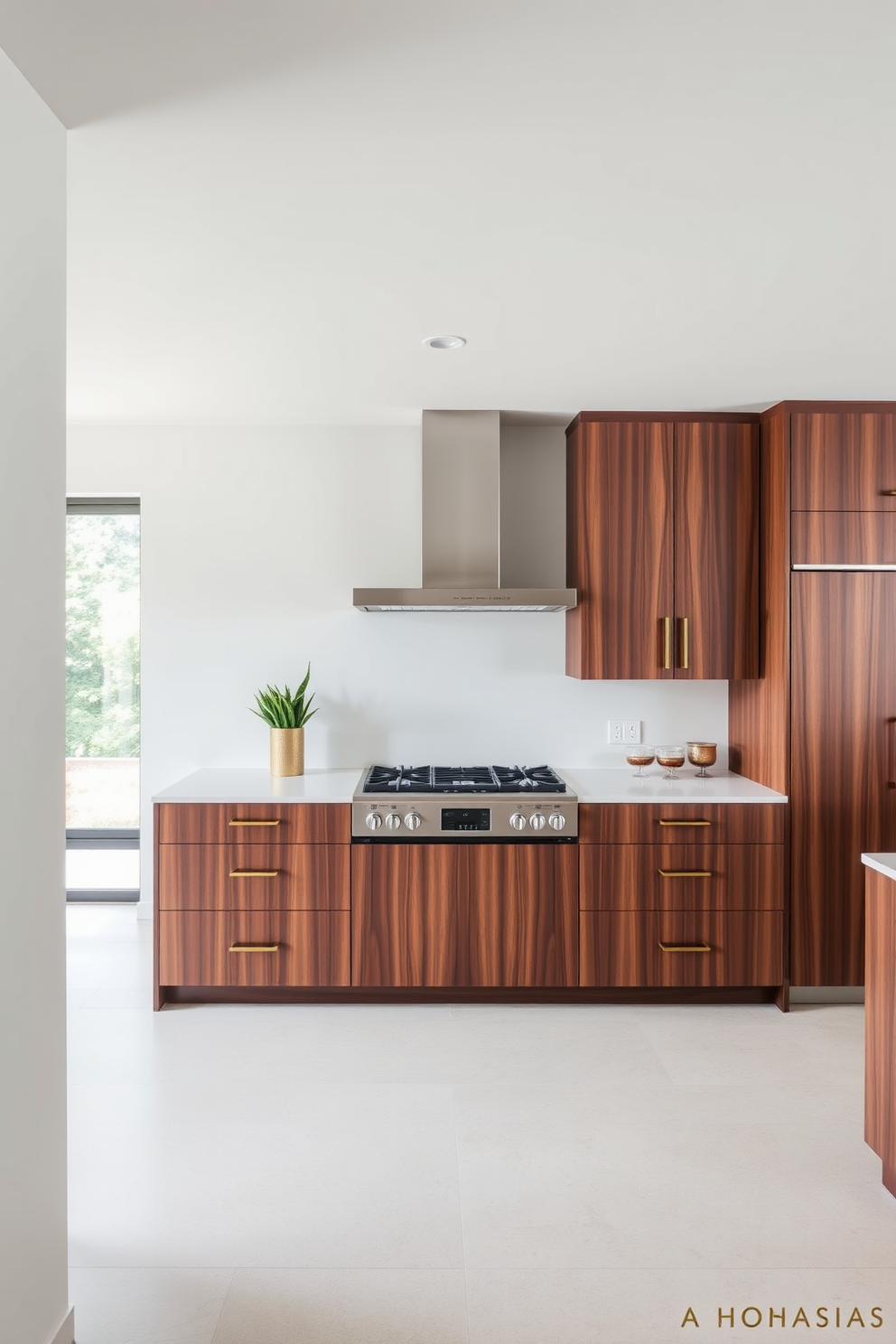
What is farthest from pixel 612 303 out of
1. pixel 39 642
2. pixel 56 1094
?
pixel 56 1094

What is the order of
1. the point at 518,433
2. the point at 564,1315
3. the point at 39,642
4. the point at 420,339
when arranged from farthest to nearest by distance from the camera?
1. the point at 518,433
2. the point at 420,339
3. the point at 564,1315
4. the point at 39,642

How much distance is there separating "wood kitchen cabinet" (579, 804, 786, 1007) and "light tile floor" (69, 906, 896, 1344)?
0.18 meters

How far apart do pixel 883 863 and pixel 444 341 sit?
2013mm

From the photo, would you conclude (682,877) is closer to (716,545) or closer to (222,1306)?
(716,545)

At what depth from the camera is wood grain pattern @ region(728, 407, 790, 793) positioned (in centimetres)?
360

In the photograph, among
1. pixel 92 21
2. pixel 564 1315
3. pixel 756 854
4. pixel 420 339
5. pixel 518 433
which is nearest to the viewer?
pixel 92 21

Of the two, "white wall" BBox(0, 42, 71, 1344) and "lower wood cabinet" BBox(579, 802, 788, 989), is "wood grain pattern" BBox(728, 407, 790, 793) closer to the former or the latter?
"lower wood cabinet" BBox(579, 802, 788, 989)

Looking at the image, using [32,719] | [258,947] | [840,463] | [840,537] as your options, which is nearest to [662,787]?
[840,537]

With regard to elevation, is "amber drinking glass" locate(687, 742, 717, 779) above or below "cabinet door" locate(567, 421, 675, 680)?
below

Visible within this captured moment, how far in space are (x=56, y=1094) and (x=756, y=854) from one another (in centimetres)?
263

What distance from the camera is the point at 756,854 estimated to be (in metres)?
3.58

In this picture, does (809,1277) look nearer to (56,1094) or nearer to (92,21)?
(56,1094)

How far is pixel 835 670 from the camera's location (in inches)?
142

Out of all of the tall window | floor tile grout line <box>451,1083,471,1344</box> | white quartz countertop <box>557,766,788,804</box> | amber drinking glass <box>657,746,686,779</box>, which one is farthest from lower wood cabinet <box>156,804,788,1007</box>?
the tall window
